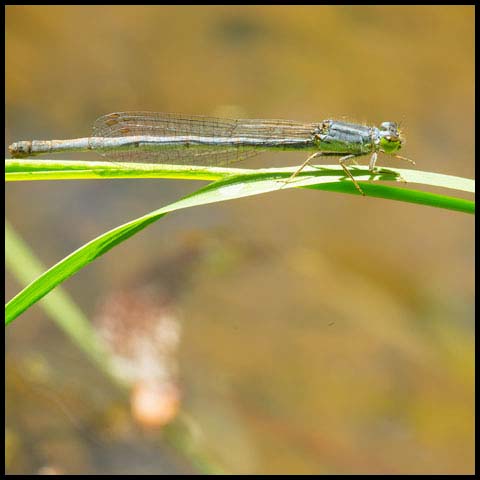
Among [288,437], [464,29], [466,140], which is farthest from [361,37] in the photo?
[288,437]

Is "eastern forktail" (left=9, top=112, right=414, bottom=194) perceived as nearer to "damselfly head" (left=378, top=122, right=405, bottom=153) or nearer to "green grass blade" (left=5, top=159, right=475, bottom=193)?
"damselfly head" (left=378, top=122, right=405, bottom=153)

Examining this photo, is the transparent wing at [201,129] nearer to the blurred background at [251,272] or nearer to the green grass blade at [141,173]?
the green grass blade at [141,173]

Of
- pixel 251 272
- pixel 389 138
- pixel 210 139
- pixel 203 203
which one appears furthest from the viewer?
pixel 251 272

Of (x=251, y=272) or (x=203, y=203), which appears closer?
(x=203, y=203)

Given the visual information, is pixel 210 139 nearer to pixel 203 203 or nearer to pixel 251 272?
pixel 203 203

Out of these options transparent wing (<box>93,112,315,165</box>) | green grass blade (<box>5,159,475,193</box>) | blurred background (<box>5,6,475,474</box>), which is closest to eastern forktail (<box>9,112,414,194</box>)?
transparent wing (<box>93,112,315,165</box>)

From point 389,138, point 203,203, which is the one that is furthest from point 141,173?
point 389,138

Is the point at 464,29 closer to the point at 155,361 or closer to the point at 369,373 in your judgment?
the point at 369,373
